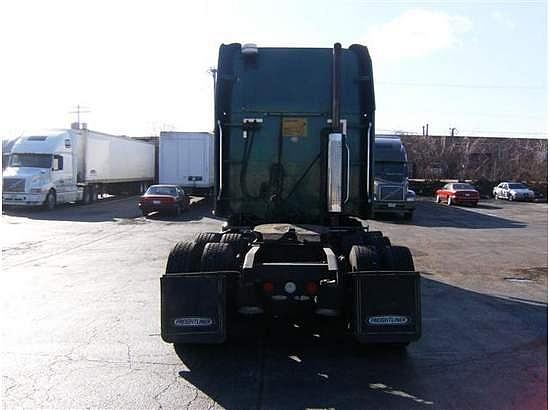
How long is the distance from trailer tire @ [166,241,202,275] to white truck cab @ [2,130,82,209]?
23713mm

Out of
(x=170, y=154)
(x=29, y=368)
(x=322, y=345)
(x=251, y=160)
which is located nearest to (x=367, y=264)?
(x=322, y=345)

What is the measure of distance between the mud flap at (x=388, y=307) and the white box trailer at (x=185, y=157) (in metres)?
27.3

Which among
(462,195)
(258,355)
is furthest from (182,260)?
(462,195)

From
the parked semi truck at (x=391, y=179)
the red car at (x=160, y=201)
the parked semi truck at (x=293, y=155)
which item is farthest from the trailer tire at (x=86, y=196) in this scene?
the parked semi truck at (x=293, y=155)

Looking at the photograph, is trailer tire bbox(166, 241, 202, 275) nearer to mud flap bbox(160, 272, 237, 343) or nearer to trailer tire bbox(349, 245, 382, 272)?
mud flap bbox(160, 272, 237, 343)

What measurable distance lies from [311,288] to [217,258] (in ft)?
3.41

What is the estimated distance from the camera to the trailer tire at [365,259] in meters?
5.86

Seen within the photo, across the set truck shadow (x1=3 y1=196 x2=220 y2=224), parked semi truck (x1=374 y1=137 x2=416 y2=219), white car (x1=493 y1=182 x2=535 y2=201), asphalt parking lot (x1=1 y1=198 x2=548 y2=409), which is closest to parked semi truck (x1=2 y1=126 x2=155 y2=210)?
truck shadow (x1=3 y1=196 x2=220 y2=224)

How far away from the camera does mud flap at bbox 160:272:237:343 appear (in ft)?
18.6

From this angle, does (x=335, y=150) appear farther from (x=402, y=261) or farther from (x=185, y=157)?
(x=185, y=157)

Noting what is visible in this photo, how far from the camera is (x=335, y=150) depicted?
23.0ft

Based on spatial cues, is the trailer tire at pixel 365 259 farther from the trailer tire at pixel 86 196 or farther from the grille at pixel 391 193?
the trailer tire at pixel 86 196

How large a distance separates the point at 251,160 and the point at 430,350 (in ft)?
10.9

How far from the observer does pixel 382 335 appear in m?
5.64
